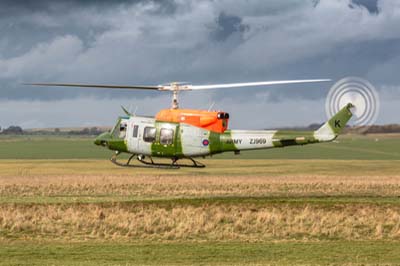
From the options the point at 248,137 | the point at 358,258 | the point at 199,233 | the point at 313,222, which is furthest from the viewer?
the point at 248,137

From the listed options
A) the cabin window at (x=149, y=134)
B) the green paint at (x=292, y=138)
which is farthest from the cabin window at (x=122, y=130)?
the green paint at (x=292, y=138)

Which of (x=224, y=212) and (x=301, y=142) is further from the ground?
(x=301, y=142)

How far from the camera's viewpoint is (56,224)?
3262 cm

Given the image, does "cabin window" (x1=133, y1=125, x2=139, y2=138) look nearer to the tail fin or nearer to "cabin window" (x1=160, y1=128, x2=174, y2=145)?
"cabin window" (x1=160, y1=128, x2=174, y2=145)

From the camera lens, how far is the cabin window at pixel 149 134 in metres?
38.7

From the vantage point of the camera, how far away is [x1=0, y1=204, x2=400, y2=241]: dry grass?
30.3 metres

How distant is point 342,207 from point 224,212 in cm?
614

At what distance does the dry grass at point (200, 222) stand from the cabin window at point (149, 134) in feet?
11.7

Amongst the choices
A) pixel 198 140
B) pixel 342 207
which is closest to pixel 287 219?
pixel 342 207

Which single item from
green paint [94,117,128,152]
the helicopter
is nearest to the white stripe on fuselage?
the helicopter

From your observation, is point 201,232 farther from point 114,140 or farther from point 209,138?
point 114,140

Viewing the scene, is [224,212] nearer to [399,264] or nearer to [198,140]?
[198,140]

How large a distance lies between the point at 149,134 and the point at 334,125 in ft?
31.7

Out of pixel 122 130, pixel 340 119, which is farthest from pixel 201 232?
pixel 340 119
